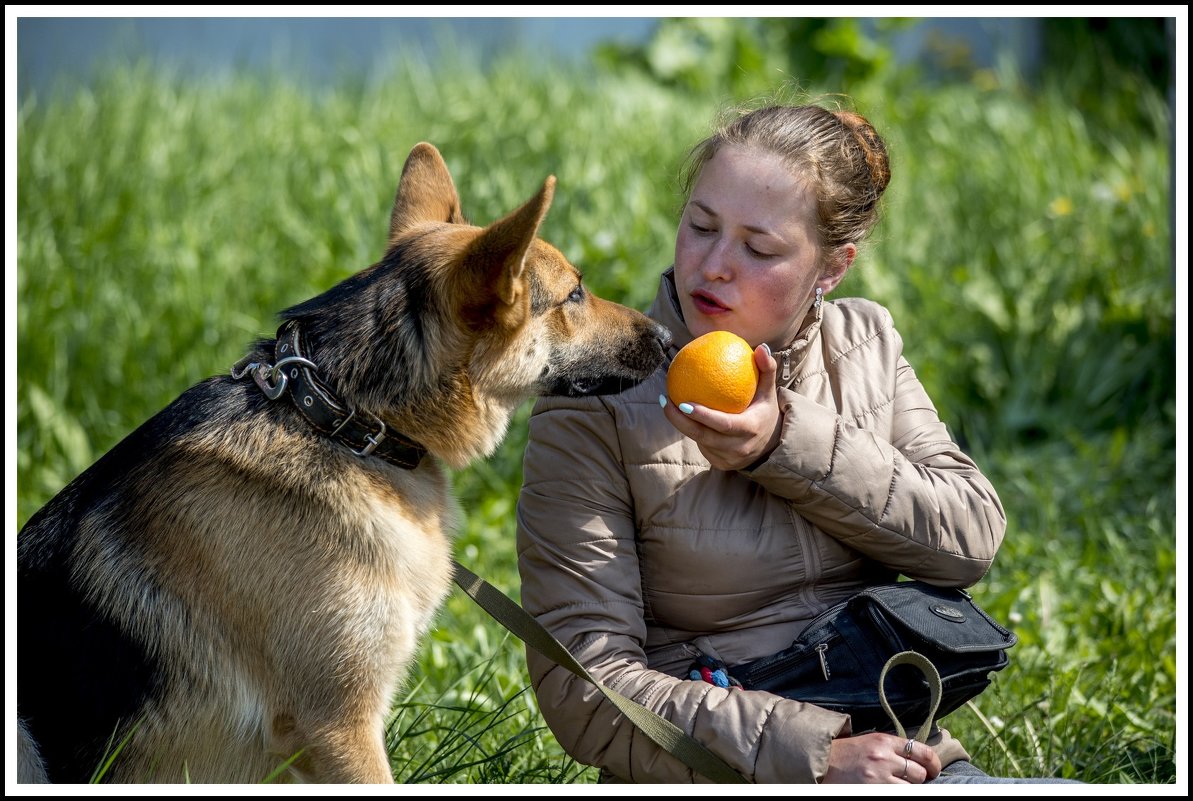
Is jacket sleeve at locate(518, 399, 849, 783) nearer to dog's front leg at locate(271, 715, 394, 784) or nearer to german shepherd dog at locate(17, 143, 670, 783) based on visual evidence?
german shepherd dog at locate(17, 143, 670, 783)

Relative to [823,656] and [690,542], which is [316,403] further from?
[823,656]

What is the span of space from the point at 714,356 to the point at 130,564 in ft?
4.66

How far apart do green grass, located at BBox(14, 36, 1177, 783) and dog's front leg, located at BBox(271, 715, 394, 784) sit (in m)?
1.25

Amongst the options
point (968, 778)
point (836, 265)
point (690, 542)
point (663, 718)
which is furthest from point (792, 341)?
point (968, 778)

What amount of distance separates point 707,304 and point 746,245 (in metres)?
0.17

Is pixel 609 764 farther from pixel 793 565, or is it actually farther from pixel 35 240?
pixel 35 240

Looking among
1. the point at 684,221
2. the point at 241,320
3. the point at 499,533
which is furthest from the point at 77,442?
the point at 684,221

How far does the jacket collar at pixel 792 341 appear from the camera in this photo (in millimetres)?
2855

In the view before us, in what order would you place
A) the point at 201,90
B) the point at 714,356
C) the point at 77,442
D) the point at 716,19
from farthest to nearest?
the point at 716,19
the point at 201,90
the point at 77,442
the point at 714,356

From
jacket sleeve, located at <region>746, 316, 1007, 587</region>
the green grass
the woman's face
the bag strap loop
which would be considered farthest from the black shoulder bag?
the green grass

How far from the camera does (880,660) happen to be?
256cm

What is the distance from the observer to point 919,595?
8.71ft

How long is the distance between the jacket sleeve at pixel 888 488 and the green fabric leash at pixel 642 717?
58cm

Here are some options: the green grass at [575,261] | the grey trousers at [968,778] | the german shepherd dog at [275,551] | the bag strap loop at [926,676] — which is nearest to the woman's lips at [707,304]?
the german shepherd dog at [275,551]
